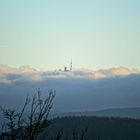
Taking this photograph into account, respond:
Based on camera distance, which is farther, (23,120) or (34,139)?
(23,120)

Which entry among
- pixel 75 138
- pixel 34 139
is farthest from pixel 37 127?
pixel 75 138

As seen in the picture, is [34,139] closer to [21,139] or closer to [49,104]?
[21,139]

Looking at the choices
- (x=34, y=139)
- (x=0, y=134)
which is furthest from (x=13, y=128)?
(x=34, y=139)

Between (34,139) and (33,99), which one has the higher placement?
(33,99)

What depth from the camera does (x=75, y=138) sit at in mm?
13422

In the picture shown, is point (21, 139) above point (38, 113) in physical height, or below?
below

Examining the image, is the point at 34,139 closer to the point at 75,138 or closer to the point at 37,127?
the point at 37,127

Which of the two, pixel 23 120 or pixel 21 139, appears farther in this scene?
pixel 23 120

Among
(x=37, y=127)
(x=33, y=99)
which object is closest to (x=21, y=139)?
(x=37, y=127)

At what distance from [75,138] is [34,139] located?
1.77 m

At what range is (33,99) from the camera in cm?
1359

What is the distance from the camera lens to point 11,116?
13688 mm

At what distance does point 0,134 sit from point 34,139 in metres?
1.52

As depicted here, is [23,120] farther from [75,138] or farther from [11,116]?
[75,138]
